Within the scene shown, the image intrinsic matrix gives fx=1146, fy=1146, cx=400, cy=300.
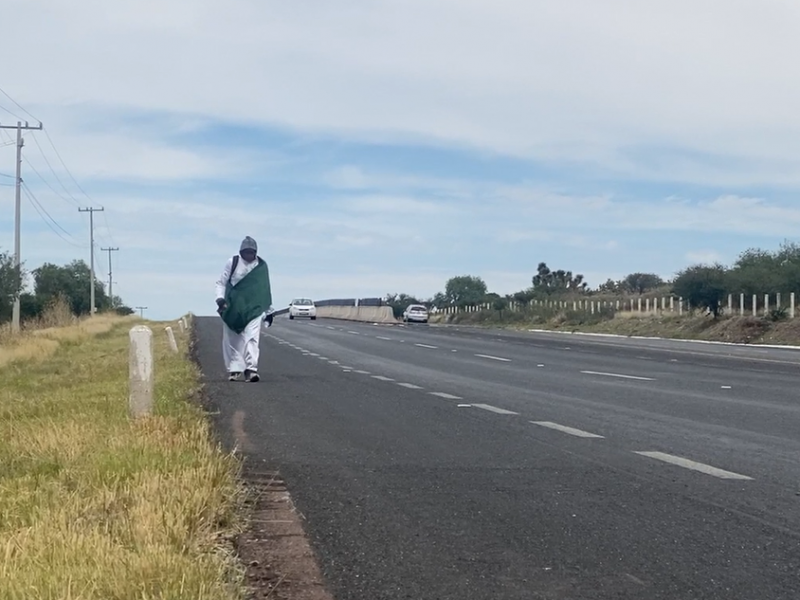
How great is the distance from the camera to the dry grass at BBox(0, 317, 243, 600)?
4586 mm

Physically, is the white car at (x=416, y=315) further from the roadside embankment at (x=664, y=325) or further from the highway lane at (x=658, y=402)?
the highway lane at (x=658, y=402)

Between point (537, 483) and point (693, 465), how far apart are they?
1.52m

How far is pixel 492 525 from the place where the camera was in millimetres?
6441

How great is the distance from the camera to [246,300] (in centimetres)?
1702

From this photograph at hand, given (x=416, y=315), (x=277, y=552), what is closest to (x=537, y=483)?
(x=277, y=552)

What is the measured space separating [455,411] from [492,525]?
651 cm

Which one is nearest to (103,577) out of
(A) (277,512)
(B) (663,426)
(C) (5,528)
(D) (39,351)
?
(C) (5,528)

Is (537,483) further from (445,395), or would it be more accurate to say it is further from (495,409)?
(445,395)

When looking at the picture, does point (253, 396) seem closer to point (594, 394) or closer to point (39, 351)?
point (594, 394)

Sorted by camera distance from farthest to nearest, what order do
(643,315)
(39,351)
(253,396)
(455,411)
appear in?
(643,315) → (39,351) → (253,396) → (455,411)

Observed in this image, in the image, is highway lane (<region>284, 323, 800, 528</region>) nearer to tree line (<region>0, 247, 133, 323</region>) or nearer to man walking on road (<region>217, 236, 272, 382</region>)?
man walking on road (<region>217, 236, 272, 382</region>)

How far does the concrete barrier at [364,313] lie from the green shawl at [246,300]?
54.7 metres

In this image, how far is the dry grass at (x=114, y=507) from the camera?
15.0ft

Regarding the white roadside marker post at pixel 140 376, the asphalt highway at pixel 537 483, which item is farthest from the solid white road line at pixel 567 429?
the white roadside marker post at pixel 140 376
